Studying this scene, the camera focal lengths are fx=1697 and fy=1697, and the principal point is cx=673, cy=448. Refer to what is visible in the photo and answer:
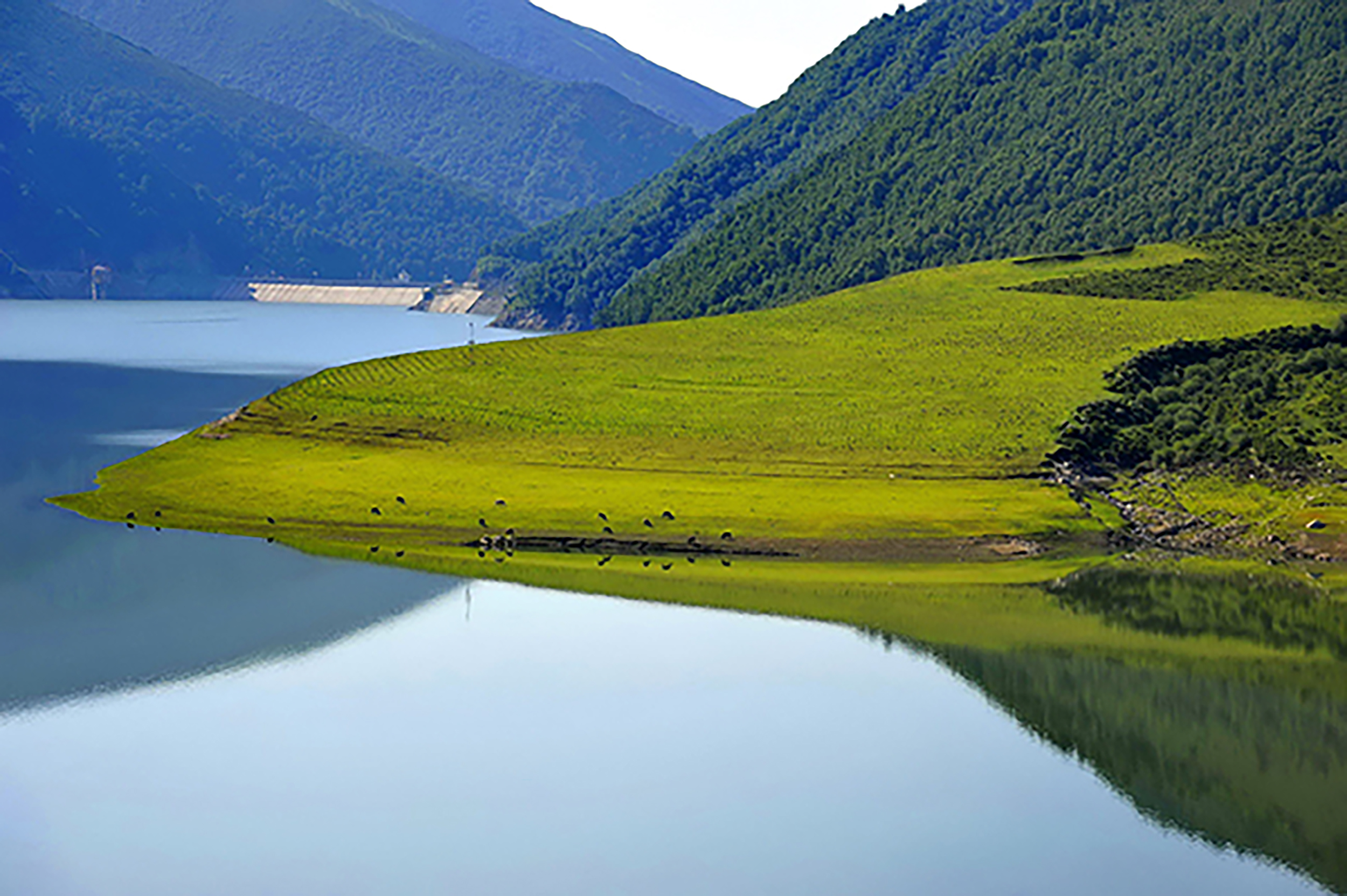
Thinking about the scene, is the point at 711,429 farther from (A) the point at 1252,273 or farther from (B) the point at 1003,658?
(A) the point at 1252,273

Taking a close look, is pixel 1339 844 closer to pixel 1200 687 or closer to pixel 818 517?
pixel 1200 687

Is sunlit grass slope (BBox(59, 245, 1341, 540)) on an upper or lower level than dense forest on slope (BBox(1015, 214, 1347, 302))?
lower

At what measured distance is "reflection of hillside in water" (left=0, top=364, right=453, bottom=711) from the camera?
165ft

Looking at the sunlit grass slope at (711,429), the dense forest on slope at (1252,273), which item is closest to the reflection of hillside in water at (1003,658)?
the sunlit grass slope at (711,429)

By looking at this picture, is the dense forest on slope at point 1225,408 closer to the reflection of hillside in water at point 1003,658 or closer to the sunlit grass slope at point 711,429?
the sunlit grass slope at point 711,429

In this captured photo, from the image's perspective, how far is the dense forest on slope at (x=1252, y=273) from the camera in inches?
4614

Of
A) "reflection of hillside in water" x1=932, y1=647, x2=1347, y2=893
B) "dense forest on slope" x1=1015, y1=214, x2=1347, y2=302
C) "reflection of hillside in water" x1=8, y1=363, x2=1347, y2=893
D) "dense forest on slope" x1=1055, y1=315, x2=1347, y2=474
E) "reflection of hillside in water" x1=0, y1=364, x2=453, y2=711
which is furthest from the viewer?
"dense forest on slope" x1=1015, y1=214, x2=1347, y2=302

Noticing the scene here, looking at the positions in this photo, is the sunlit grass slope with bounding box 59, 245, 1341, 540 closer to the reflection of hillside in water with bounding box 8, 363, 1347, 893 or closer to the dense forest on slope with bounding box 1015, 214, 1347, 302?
the dense forest on slope with bounding box 1015, 214, 1347, 302

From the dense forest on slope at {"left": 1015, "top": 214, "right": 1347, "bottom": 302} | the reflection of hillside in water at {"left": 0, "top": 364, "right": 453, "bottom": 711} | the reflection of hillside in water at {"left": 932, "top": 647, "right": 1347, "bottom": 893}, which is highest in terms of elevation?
the dense forest on slope at {"left": 1015, "top": 214, "right": 1347, "bottom": 302}

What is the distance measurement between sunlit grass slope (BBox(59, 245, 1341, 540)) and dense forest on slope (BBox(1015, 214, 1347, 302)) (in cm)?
292

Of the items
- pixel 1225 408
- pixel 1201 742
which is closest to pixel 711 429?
pixel 1225 408

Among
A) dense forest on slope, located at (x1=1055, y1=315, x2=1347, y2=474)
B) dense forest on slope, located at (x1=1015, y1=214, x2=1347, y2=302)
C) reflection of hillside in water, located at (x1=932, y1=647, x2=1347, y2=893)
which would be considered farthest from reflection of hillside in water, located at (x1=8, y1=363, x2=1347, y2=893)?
dense forest on slope, located at (x1=1015, y1=214, x2=1347, y2=302)

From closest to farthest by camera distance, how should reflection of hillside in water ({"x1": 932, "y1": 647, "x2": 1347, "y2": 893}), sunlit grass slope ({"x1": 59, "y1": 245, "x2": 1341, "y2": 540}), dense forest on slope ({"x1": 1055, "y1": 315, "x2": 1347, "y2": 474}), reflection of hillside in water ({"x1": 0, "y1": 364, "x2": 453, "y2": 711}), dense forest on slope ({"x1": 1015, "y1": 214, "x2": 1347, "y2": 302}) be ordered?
reflection of hillside in water ({"x1": 932, "y1": 647, "x2": 1347, "y2": 893})
reflection of hillside in water ({"x1": 0, "y1": 364, "x2": 453, "y2": 711})
sunlit grass slope ({"x1": 59, "y1": 245, "x2": 1341, "y2": 540})
dense forest on slope ({"x1": 1055, "y1": 315, "x2": 1347, "y2": 474})
dense forest on slope ({"x1": 1015, "y1": 214, "x2": 1347, "y2": 302})

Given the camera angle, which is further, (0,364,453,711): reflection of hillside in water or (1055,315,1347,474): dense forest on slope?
(1055,315,1347,474): dense forest on slope
